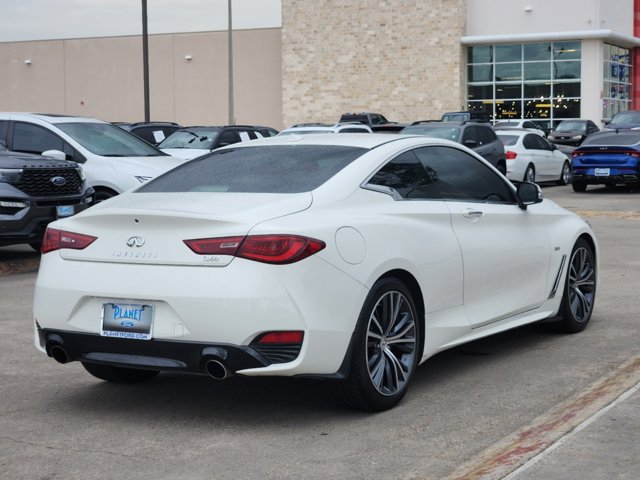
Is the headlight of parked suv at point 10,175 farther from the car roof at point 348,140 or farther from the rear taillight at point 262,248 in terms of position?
the rear taillight at point 262,248

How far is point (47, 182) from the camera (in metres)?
13.1

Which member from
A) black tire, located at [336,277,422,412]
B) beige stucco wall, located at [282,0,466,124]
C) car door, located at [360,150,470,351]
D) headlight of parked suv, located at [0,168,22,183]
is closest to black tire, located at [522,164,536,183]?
headlight of parked suv, located at [0,168,22,183]

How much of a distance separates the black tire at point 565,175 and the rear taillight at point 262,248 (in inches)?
961

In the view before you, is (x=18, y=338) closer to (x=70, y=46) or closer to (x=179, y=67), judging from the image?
(x=179, y=67)

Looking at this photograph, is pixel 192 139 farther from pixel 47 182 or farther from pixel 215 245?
pixel 215 245

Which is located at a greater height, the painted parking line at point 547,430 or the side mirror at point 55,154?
the side mirror at point 55,154

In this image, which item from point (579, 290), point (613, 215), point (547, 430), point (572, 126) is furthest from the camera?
point (572, 126)

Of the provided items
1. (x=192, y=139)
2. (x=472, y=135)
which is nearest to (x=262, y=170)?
(x=192, y=139)

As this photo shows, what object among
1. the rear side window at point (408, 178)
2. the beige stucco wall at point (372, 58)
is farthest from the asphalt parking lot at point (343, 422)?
the beige stucco wall at point (372, 58)

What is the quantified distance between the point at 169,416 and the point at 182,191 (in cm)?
130

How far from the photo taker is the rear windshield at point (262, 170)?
624 cm

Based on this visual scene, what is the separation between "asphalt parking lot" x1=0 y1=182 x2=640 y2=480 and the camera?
4977 millimetres

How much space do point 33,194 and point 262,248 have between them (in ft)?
26.5

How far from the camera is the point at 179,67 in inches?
2574
